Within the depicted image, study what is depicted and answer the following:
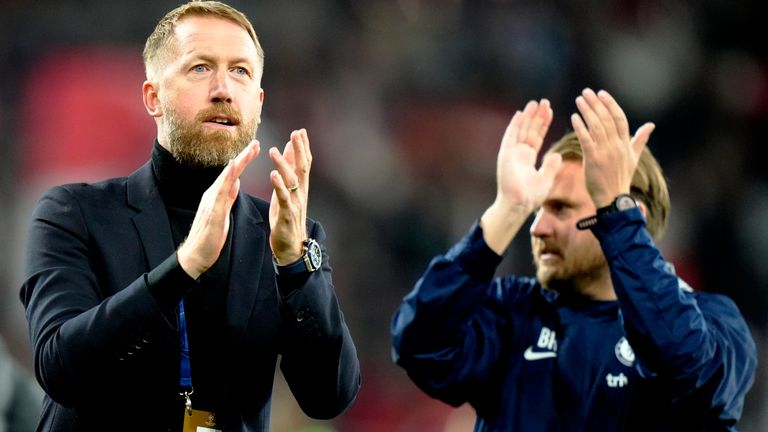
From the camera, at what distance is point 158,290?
1.83 meters

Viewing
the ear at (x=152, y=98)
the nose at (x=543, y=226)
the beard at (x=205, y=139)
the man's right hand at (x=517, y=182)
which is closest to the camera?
the beard at (x=205, y=139)

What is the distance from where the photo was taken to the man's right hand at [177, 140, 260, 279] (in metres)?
1.83

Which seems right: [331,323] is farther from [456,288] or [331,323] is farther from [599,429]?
[599,429]

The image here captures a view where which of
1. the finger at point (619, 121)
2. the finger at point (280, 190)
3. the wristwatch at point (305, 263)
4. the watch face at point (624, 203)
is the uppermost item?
the finger at point (619, 121)

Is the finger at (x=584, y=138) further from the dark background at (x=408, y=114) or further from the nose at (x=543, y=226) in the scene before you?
the dark background at (x=408, y=114)

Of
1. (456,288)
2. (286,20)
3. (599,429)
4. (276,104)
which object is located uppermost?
(286,20)

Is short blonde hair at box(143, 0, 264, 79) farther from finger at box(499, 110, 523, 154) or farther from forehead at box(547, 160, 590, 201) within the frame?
forehead at box(547, 160, 590, 201)

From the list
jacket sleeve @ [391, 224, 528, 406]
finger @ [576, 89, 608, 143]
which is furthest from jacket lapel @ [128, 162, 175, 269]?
finger @ [576, 89, 608, 143]

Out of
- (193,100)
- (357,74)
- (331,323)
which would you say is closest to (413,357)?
(331,323)

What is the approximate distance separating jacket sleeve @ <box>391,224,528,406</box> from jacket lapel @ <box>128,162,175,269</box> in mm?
917

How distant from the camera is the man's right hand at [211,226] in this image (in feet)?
5.99

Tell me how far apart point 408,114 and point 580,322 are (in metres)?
4.04

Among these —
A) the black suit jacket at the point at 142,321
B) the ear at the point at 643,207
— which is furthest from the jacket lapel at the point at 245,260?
the ear at the point at 643,207

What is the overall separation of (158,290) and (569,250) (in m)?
1.46
